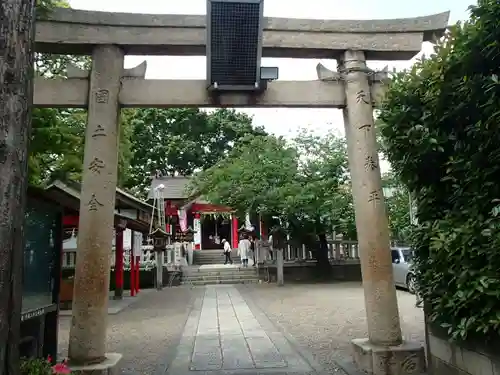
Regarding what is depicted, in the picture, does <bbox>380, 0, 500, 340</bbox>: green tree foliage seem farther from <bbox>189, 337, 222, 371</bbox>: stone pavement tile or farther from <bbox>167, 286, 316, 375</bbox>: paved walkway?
<bbox>189, 337, 222, 371</bbox>: stone pavement tile

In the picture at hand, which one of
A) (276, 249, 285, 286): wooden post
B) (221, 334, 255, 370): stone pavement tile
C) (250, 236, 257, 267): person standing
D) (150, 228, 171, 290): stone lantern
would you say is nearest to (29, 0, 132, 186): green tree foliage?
(221, 334, 255, 370): stone pavement tile

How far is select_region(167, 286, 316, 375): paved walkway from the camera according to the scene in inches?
241

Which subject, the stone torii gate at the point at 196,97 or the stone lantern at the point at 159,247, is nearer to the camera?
the stone torii gate at the point at 196,97

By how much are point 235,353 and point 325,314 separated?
486 cm

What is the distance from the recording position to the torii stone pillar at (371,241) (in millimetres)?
5523

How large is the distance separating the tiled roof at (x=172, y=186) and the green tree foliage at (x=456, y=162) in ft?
75.7

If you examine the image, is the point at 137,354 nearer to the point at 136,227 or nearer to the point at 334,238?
the point at 136,227

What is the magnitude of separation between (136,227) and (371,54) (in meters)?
12.5

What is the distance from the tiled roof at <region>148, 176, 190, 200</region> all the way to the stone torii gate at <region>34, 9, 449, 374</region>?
70.3 ft

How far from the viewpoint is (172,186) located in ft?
100

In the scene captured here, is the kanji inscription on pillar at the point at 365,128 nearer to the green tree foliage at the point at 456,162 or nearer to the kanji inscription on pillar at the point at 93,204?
the green tree foliage at the point at 456,162

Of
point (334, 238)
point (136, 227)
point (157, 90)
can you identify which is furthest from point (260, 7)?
point (334, 238)

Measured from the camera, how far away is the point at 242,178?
1900 centimetres

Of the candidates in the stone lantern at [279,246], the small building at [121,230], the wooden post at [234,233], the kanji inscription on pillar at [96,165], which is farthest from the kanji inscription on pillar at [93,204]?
the wooden post at [234,233]
